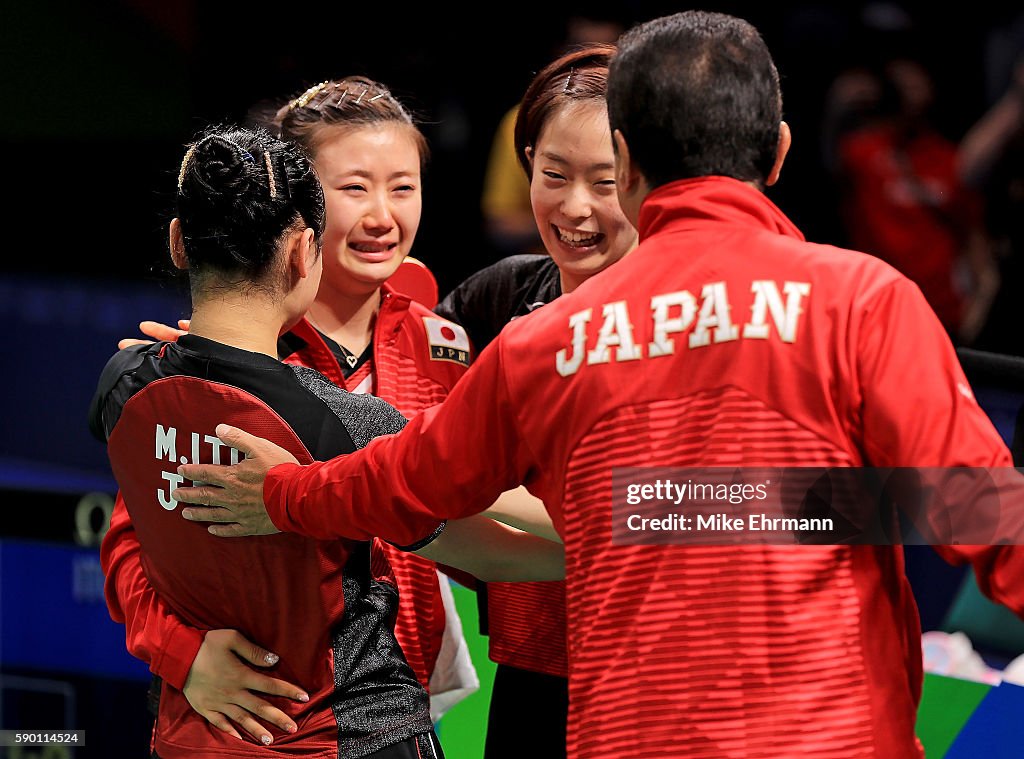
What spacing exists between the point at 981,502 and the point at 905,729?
275 millimetres

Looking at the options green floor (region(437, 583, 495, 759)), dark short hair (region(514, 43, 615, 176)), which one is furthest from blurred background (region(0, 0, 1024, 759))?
dark short hair (region(514, 43, 615, 176))

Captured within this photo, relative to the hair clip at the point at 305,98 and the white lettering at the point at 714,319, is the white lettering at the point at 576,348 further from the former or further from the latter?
the hair clip at the point at 305,98

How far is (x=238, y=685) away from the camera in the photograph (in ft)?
5.74

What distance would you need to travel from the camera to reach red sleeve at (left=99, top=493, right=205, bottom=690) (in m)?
1.82

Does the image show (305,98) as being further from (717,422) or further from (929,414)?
(929,414)

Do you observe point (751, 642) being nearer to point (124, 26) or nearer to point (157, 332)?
point (157, 332)

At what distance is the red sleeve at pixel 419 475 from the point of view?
158 cm

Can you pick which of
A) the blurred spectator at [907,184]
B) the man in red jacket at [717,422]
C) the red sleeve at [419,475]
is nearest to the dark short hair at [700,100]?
the man in red jacket at [717,422]

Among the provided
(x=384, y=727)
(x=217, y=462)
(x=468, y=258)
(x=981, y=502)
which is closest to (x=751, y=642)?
(x=981, y=502)

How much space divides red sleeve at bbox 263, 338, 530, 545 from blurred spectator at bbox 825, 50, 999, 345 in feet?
10.8

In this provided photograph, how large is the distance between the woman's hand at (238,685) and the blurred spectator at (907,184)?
3.32 meters

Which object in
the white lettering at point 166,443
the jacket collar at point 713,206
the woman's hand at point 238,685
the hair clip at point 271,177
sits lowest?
the woman's hand at point 238,685

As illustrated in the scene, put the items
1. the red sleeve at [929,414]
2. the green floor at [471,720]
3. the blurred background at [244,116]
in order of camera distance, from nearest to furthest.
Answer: the red sleeve at [929,414] < the green floor at [471,720] < the blurred background at [244,116]

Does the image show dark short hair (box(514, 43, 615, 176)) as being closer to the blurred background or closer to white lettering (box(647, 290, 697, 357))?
white lettering (box(647, 290, 697, 357))
